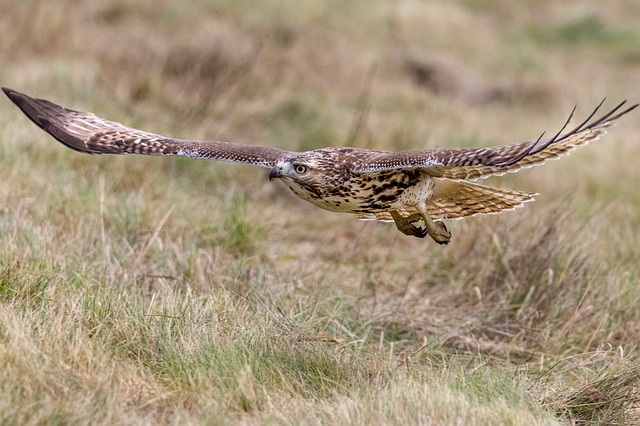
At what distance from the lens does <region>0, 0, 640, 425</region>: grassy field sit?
185 inches

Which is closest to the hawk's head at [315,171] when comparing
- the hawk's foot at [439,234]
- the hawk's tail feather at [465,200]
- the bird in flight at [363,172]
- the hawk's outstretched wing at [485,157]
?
the bird in flight at [363,172]

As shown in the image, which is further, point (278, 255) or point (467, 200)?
point (278, 255)

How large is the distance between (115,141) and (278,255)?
1884mm

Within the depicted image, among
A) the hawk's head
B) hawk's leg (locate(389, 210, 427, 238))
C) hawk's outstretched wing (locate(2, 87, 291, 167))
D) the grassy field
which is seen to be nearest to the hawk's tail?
hawk's leg (locate(389, 210, 427, 238))

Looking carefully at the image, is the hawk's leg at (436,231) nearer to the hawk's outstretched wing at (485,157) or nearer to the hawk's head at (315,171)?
the hawk's outstretched wing at (485,157)

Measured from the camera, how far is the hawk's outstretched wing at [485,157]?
474 centimetres

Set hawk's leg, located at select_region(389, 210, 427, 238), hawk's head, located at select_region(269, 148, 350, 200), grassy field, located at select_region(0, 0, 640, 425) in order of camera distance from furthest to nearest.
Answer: hawk's leg, located at select_region(389, 210, 427, 238), hawk's head, located at select_region(269, 148, 350, 200), grassy field, located at select_region(0, 0, 640, 425)

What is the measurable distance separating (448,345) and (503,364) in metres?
0.34

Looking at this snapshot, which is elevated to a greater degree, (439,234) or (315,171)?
(315,171)

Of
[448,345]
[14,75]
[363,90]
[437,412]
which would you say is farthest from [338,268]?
[363,90]

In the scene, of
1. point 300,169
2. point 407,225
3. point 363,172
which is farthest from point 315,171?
point 407,225

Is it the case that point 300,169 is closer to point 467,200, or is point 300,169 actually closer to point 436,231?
point 436,231

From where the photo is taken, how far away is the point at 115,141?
19.0 feet

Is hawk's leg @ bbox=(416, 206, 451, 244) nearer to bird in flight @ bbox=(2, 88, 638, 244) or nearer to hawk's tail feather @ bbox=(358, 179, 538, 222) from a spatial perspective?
bird in flight @ bbox=(2, 88, 638, 244)
